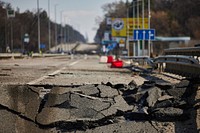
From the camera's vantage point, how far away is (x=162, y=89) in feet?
33.0

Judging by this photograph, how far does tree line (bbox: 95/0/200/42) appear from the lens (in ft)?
347

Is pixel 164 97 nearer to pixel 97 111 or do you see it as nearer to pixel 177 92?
pixel 177 92

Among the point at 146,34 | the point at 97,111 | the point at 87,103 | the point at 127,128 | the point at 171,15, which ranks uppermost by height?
the point at 171,15

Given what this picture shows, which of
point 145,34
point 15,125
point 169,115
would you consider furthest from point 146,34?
point 15,125

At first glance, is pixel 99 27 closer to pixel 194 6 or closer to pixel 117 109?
pixel 194 6

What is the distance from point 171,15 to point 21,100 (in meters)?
119

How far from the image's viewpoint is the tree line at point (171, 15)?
106m

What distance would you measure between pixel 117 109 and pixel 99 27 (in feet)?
490

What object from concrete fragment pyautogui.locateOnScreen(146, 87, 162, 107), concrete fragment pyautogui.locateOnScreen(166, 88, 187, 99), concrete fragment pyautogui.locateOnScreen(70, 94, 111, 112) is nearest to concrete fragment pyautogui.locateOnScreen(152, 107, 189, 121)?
concrete fragment pyautogui.locateOnScreen(146, 87, 162, 107)

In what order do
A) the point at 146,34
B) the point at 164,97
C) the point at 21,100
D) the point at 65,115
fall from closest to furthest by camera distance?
the point at 65,115 < the point at 21,100 < the point at 164,97 < the point at 146,34

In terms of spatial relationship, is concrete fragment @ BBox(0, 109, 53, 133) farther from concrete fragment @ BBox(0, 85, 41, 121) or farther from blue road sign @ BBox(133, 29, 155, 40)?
blue road sign @ BBox(133, 29, 155, 40)

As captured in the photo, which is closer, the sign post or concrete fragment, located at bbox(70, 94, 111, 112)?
concrete fragment, located at bbox(70, 94, 111, 112)

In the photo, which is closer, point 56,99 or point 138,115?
point 138,115

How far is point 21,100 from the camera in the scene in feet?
28.1
